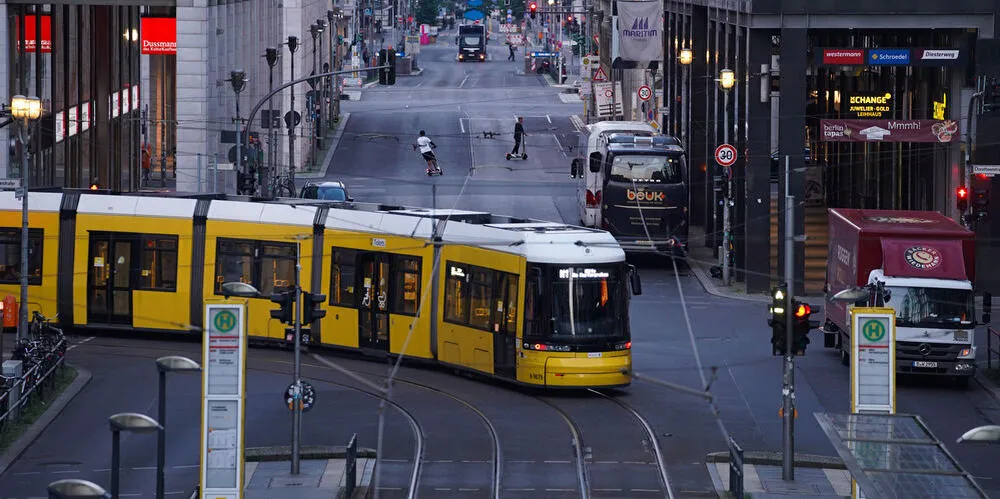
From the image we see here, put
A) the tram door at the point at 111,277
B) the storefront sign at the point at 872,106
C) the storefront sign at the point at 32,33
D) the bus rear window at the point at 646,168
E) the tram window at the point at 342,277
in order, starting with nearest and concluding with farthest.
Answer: the tram window at the point at 342,277 < the tram door at the point at 111,277 < the storefront sign at the point at 872,106 < the bus rear window at the point at 646,168 < the storefront sign at the point at 32,33

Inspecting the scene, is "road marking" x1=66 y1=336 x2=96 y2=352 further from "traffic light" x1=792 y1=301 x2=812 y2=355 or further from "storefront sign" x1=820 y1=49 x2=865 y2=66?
"storefront sign" x1=820 y1=49 x2=865 y2=66

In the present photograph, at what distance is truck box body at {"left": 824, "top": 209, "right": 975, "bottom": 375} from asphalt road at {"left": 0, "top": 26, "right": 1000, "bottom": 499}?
90cm

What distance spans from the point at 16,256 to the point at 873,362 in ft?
69.9

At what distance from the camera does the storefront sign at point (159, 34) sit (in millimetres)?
54219

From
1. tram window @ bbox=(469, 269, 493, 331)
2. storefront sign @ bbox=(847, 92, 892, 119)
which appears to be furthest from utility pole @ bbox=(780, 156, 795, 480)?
storefront sign @ bbox=(847, 92, 892, 119)

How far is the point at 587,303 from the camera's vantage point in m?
31.7

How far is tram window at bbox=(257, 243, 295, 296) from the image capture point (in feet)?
120

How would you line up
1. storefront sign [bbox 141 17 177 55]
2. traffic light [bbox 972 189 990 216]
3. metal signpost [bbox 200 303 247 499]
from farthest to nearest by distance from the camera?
storefront sign [bbox 141 17 177 55], traffic light [bbox 972 189 990 216], metal signpost [bbox 200 303 247 499]

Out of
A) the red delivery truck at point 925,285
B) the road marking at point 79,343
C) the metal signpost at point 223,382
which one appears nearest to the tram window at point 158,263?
the road marking at point 79,343

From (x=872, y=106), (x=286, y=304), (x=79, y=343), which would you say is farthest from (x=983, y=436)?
(x=872, y=106)

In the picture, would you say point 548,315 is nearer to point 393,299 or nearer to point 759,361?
point 393,299

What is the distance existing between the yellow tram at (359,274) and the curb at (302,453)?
122 inches

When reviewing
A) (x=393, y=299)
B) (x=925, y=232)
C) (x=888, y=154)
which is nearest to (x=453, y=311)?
(x=393, y=299)

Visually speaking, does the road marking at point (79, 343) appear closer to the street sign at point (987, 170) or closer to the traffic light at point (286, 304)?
the traffic light at point (286, 304)
